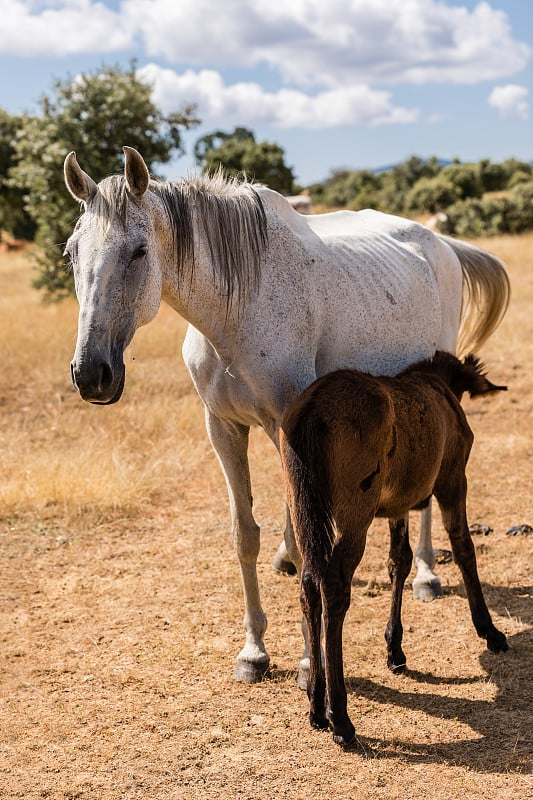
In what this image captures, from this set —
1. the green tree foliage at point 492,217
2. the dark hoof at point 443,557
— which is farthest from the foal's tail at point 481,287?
the green tree foliage at point 492,217

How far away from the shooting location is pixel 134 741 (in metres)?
3.32

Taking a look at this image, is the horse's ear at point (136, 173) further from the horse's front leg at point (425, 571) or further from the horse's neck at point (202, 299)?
the horse's front leg at point (425, 571)

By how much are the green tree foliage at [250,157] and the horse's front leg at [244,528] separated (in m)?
18.6

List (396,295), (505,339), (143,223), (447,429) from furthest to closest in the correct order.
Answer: (505,339) < (396,295) < (447,429) < (143,223)

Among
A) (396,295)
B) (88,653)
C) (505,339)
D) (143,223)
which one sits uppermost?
(143,223)

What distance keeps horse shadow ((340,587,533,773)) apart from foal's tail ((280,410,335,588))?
2.82 ft

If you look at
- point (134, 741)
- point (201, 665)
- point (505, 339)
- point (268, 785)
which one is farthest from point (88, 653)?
point (505, 339)

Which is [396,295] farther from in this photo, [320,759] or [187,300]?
[320,759]

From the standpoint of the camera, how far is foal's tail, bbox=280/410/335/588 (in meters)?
2.99

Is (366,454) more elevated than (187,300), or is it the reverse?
(187,300)

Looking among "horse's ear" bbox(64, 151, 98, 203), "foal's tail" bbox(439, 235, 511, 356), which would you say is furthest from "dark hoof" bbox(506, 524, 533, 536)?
"horse's ear" bbox(64, 151, 98, 203)

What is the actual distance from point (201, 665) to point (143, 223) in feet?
7.74

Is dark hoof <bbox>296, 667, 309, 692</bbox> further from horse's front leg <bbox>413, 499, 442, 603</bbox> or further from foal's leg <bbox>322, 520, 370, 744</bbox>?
horse's front leg <bbox>413, 499, 442, 603</bbox>

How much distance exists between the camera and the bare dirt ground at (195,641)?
306 centimetres
